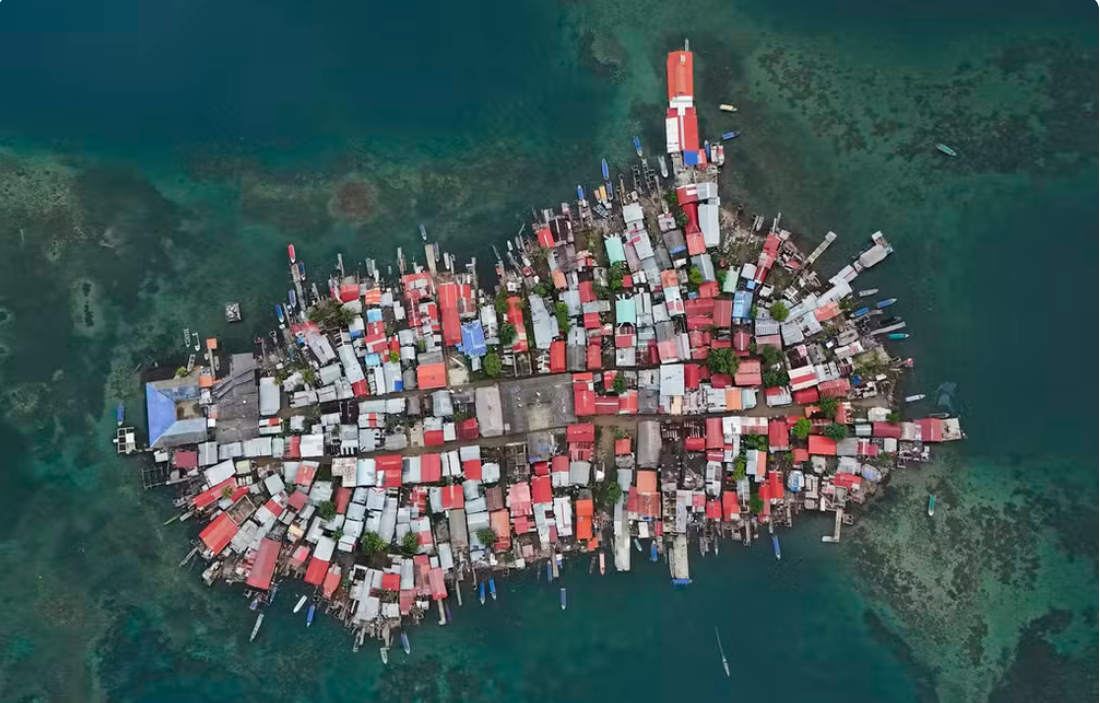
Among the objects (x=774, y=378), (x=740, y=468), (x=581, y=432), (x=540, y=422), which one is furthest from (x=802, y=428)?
(x=540, y=422)

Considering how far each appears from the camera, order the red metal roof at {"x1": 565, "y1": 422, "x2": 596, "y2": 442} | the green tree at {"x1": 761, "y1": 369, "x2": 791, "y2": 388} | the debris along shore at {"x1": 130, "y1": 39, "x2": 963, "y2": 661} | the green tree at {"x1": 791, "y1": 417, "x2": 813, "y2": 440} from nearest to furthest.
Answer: the green tree at {"x1": 791, "y1": 417, "x2": 813, "y2": 440} < the green tree at {"x1": 761, "y1": 369, "x2": 791, "y2": 388} < the red metal roof at {"x1": 565, "y1": 422, "x2": 596, "y2": 442} < the debris along shore at {"x1": 130, "y1": 39, "x2": 963, "y2": 661}

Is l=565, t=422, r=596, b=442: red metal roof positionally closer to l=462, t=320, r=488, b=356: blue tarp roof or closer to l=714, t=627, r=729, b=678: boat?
l=462, t=320, r=488, b=356: blue tarp roof

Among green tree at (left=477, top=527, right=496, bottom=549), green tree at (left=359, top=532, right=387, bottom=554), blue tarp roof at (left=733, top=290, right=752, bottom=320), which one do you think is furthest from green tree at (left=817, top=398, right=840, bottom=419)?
green tree at (left=359, top=532, right=387, bottom=554)

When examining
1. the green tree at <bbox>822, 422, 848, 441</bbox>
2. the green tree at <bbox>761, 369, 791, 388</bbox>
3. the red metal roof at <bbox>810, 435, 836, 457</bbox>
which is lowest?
the red metal roof at <bbox>810, 435, 836, 457</bbox>

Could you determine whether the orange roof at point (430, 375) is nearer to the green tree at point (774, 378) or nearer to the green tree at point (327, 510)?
the green tree at point (327, 510)

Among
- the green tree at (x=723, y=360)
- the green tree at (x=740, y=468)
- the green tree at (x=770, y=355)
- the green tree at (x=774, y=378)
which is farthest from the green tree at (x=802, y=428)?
the green tree at (x=723, y=360)

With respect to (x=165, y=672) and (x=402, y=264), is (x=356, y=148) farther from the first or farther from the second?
(x=165, y=672)

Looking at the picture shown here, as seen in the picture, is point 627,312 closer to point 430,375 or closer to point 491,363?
point 491,363

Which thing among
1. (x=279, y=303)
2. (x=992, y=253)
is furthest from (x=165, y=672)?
(x=992, y=253)
